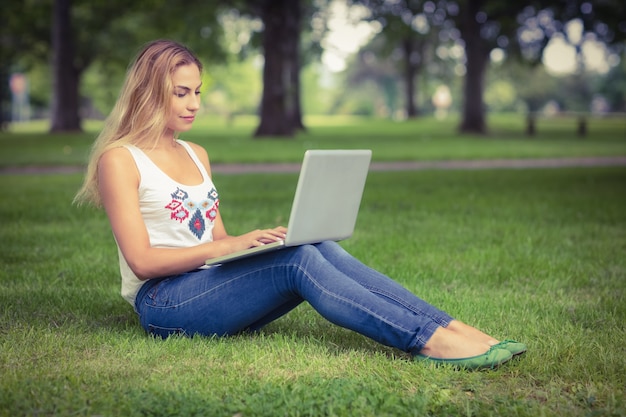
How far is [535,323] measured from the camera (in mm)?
5129

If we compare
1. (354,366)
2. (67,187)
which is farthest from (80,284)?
(67,187)

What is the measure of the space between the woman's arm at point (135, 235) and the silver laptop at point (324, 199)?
77 millimetres

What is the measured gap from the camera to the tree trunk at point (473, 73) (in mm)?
33156

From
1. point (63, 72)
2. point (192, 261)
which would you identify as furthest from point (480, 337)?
point (63, 72)

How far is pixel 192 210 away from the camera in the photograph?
439 cm

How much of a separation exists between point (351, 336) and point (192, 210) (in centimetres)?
112

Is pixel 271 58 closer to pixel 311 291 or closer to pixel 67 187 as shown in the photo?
pixel 67 187

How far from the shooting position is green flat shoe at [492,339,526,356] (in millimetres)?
4141

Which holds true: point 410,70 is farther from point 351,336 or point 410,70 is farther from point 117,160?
point 117,160

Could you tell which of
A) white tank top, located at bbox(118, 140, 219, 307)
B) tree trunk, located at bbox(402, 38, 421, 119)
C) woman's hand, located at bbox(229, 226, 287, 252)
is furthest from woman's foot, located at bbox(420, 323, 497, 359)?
tree trunk, located at bbox(402, 38, 421, 119)

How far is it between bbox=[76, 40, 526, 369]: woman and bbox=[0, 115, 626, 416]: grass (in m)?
0.14

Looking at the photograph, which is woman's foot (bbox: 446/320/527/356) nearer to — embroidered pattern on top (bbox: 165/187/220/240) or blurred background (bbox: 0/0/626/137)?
embroidered pattern on top (bbox: 165/187/220/240)

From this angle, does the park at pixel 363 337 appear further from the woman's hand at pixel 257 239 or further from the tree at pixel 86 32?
the tree at pixel 86 32

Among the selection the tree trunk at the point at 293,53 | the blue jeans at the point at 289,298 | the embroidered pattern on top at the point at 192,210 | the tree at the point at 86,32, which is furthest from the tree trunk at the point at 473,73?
the blue jeans at the point at 289,298
